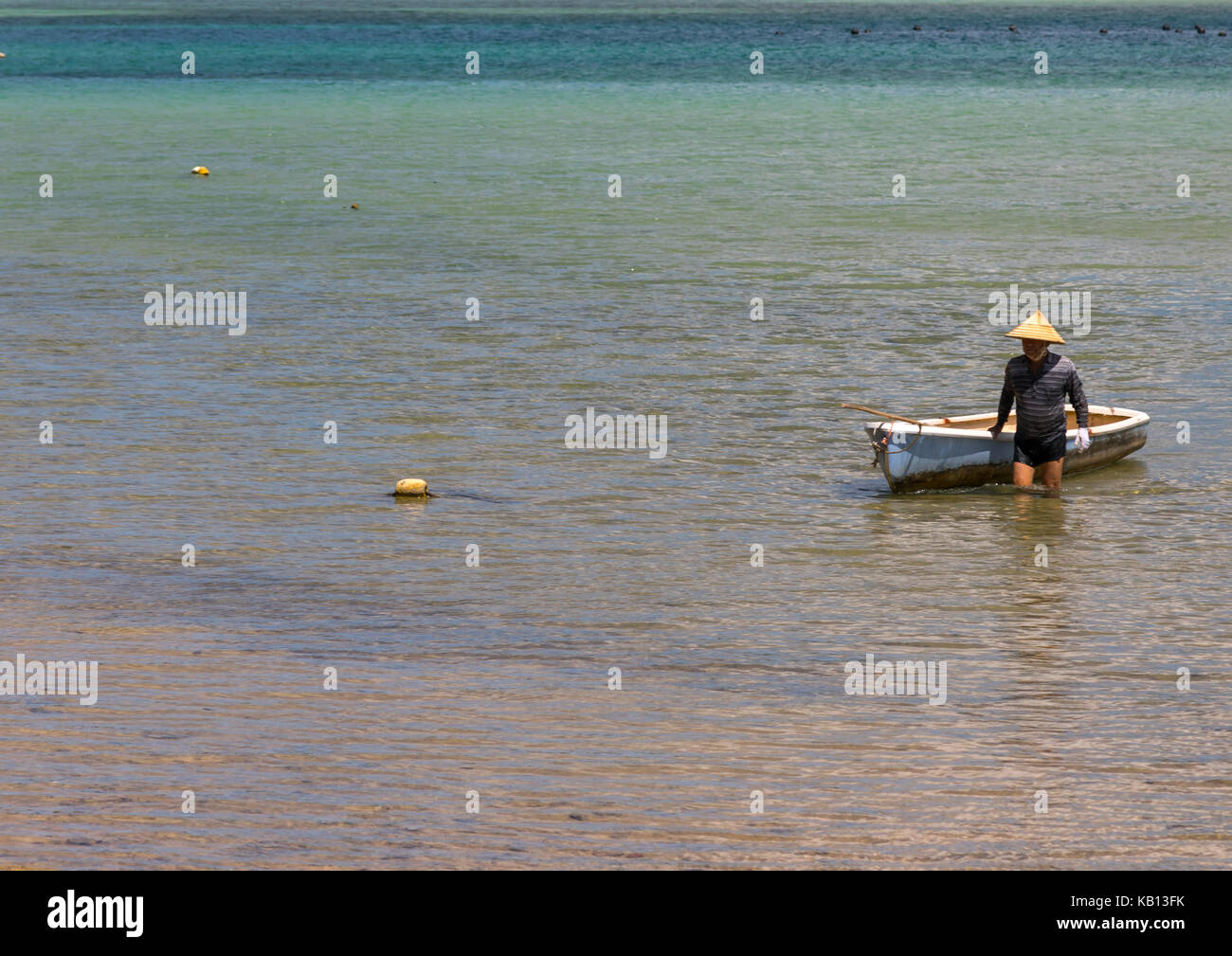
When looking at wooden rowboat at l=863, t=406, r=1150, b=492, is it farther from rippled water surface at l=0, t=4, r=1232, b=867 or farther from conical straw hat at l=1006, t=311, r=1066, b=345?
conical straw hat at l=1006, t=311, r=1066, b=345

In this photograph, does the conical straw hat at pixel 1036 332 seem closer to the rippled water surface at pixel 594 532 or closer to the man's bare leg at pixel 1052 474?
the man's bare leg at pixel 1052 474

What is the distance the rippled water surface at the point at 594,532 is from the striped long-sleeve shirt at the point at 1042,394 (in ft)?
2.14

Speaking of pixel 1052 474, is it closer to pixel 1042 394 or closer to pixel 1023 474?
pixel 1023 474

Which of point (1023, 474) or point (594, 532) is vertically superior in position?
point (1023, 474)

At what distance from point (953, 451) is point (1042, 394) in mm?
820

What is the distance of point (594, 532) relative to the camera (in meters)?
14.6

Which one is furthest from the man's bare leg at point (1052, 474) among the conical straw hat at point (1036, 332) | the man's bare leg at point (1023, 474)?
the conical straw hat at point (1036, 332)

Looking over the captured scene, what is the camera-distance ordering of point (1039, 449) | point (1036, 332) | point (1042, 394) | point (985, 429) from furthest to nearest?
1. point (985, 429)
2. point (1039, 449)
3. point (1042, 394)
4. point (1036, 332)

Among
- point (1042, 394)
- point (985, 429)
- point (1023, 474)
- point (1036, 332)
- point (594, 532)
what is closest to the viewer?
point (594, 532)

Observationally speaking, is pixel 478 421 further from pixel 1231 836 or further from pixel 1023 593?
pixel 1231 836

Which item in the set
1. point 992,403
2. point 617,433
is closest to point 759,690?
point 617,433

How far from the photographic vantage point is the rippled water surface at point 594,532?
29.6 ft

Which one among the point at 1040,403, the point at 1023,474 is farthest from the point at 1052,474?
the point at 1040,403

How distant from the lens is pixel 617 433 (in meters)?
18.0
